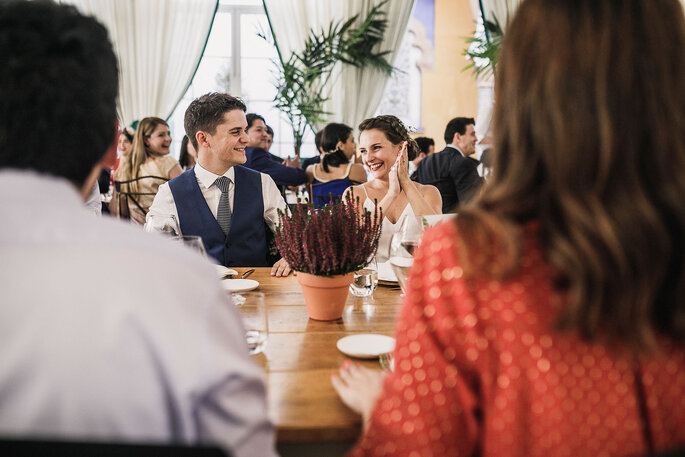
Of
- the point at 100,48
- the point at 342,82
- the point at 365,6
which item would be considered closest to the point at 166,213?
the point at 100,48

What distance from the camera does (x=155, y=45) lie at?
21.1 feet

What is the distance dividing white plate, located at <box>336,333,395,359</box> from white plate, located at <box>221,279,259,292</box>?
0.59 meters

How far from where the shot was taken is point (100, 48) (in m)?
0.75

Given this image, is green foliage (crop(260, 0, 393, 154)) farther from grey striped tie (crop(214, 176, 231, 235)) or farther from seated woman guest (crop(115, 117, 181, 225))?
grey striped tie (crop(214, 176, 231, 235))

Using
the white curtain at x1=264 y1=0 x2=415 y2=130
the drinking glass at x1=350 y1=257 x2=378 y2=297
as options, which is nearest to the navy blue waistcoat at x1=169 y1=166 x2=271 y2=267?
the drinking glass at x1=350 y1=257 x2=378 y2=297

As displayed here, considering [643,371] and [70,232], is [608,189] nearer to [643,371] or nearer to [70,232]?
Answer: [643,371]

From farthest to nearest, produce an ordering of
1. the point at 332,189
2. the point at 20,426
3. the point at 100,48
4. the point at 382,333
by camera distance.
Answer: the point at 332,189
the point at 382,333
the point at 100,48
the point at 20,426

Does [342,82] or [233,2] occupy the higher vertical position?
[233,2]

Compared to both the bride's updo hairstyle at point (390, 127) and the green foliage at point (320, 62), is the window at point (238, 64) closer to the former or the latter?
the green foliage at point (320, 62)

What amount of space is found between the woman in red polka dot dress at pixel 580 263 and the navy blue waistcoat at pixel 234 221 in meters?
2.21

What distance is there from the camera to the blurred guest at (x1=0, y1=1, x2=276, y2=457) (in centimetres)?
61

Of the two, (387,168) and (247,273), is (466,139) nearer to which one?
(387,168)

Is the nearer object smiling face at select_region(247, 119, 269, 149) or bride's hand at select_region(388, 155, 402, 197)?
bride's hand at select_region(388, 155, 402, 197)

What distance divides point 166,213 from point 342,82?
420cm
